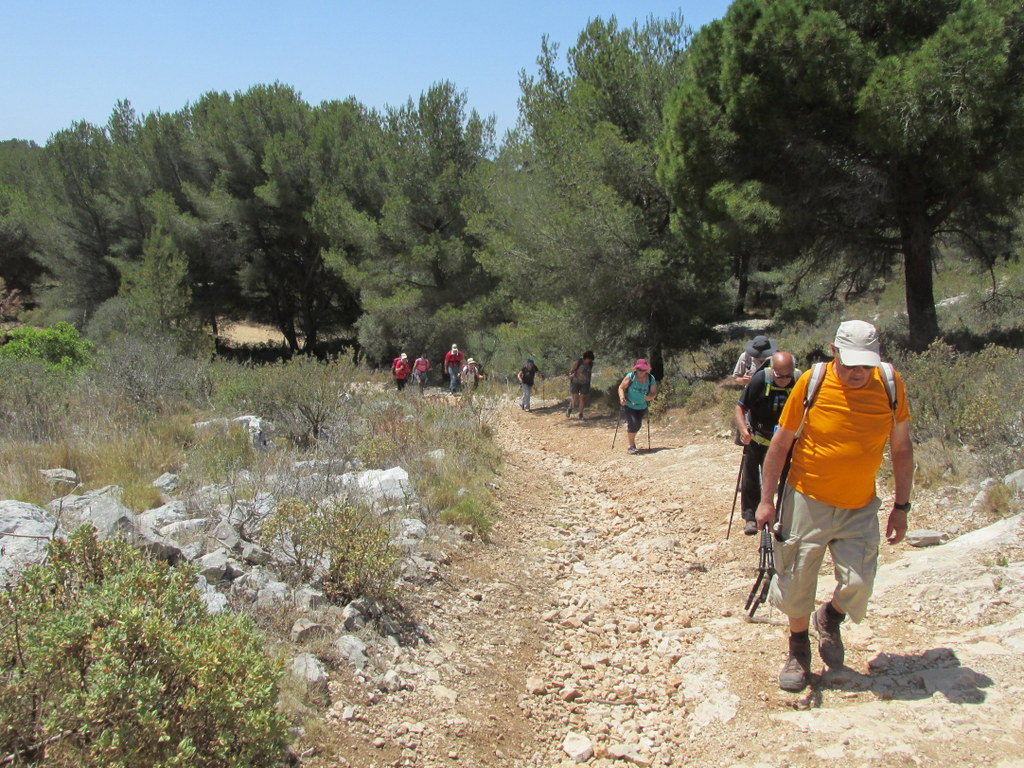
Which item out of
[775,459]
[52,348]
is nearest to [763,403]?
[775,459]

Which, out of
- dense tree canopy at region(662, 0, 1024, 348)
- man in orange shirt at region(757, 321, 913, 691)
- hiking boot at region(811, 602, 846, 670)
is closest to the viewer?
man in orange shirt at region(757, 321, 913, 691)

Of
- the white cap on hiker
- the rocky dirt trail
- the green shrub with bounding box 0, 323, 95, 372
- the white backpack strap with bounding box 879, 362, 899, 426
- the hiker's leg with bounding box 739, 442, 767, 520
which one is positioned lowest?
the rocky dirt trail

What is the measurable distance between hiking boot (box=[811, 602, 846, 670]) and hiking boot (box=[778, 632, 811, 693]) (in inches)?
6.1

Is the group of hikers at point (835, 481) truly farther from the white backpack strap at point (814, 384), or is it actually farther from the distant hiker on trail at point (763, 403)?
the distant hiker on trail at point (763, 403)

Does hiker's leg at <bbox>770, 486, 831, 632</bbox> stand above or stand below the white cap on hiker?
below

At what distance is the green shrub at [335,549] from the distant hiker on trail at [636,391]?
19.4 ft

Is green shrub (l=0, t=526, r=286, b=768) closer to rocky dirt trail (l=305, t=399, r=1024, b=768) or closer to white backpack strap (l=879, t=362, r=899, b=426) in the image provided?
rocky dirt trail (l=305, t=399, r=1024, b=768)

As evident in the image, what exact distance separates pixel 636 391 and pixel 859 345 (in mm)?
6912

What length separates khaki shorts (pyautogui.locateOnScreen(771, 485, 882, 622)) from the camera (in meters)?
3.41

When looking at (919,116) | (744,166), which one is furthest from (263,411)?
(919,116)

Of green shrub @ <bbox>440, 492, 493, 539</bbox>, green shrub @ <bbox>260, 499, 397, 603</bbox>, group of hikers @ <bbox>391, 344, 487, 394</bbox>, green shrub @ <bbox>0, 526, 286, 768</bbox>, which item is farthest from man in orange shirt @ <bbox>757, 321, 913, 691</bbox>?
group of hikers @ <bbox>391, 344, 487, 394</bbox>

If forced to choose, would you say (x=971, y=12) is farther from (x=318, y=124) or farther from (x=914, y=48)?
(x=318, y=124)

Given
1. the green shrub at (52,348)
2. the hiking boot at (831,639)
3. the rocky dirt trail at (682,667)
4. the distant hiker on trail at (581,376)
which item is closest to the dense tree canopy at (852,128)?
the distant hiker on trail at (581,376)

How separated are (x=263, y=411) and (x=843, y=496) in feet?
24.8
